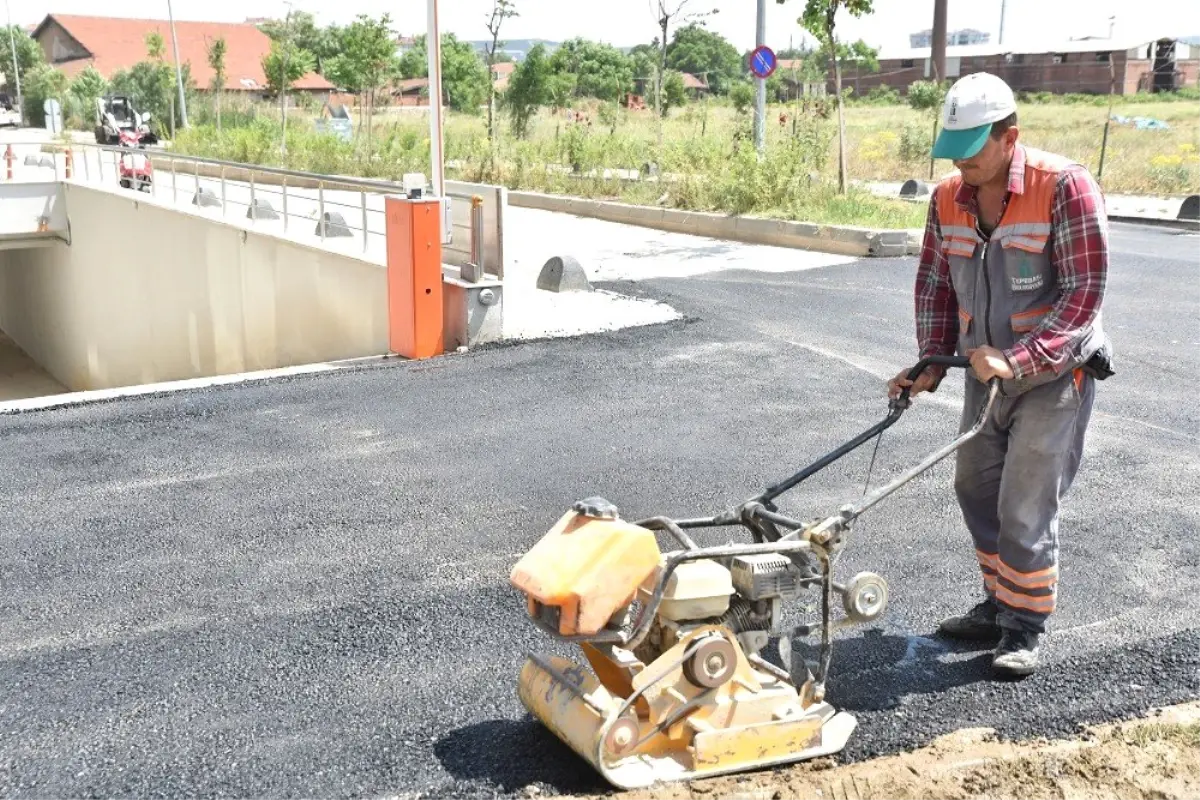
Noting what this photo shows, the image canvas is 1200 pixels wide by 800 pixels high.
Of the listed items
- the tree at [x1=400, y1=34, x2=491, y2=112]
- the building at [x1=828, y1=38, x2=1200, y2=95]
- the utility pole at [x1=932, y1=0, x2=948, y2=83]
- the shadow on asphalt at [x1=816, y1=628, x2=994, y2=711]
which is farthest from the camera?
the building at [x1=828, y1=38, x2=1200, y2=95]

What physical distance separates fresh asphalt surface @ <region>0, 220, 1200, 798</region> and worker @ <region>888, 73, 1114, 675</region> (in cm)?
46

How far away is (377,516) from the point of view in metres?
6.05

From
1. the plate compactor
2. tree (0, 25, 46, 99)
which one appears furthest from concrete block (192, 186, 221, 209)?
tree (0, 25, 46, 99)

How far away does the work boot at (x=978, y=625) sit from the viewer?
14.9 ft

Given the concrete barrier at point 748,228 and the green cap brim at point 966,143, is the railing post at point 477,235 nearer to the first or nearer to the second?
the concrete barrier at point 748,228

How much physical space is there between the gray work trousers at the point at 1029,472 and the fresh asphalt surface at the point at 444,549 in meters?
0.35

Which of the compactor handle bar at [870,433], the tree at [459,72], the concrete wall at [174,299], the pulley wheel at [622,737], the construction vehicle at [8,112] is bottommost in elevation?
the concrete wall at [174,299]

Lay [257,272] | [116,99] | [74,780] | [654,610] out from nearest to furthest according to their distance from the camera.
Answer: [654,610] → [74,780] → [257,272] → [116,99]

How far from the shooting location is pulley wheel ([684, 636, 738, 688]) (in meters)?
3.39

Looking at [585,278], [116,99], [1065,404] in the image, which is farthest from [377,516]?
[116,99]

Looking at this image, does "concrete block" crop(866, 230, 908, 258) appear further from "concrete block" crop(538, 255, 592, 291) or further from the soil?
the soil

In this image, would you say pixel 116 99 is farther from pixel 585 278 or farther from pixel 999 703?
pixel 999 703

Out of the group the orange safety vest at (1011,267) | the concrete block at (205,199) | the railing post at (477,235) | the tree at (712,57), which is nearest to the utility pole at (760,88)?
the concrete block at (205,199)

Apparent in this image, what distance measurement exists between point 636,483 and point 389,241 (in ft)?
14.1
